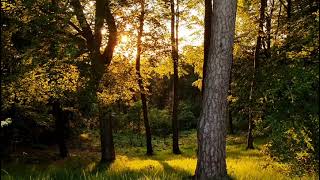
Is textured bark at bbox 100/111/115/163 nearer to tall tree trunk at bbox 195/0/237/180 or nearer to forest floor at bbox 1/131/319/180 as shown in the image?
forest floor at bbox 1/131/319/180

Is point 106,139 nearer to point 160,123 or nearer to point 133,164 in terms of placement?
point 133,164

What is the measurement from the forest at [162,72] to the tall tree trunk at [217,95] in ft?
0.07

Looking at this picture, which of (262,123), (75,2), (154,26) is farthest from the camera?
(154,26)

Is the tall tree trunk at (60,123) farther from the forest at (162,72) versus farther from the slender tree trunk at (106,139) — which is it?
the slender tree trunk at (106,139)

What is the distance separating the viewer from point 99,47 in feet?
64.8

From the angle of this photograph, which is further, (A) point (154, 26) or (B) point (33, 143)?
(B) point (33, 143)

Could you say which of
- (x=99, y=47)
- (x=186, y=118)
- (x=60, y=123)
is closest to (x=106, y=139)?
(x=99, y=47)

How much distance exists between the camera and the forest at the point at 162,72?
848 centimetres

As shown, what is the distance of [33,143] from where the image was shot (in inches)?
1264

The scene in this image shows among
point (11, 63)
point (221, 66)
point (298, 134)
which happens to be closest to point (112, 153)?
point (11, 63)

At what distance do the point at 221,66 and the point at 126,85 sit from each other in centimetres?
1034

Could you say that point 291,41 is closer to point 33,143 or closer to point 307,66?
point 307,66

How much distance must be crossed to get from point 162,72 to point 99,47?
342 inches

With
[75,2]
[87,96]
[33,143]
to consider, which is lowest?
[33,143]
